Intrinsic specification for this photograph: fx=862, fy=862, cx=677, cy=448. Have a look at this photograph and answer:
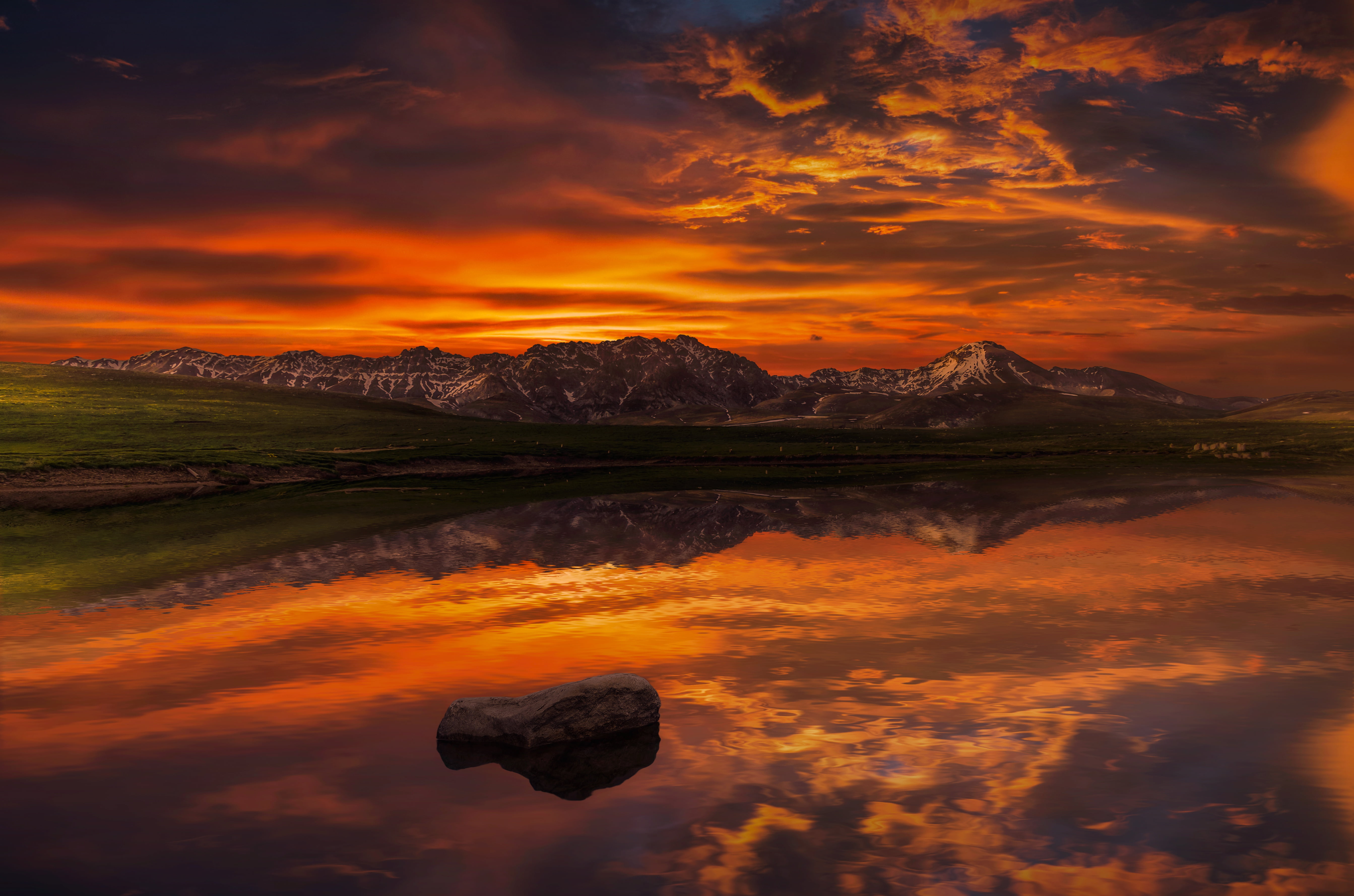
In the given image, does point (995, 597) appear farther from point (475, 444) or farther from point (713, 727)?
point (475, 444)

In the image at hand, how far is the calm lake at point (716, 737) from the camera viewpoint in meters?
10.8

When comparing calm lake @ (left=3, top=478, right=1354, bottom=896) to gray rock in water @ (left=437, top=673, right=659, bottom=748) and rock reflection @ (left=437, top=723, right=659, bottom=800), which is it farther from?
gray rock in water @ (left=437, top=673, right=659, bottom=748)

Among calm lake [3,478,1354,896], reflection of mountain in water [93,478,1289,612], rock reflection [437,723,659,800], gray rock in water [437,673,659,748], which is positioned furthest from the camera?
reflection of mountain in water [93,478,1289,612]

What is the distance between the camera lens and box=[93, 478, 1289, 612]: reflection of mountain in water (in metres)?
34.2

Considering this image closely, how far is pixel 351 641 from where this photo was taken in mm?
22234

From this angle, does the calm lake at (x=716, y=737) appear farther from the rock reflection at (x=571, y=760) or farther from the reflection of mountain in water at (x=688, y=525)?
the reflection of mountain in water at (x=688, y=525)

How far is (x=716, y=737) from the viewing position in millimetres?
15039

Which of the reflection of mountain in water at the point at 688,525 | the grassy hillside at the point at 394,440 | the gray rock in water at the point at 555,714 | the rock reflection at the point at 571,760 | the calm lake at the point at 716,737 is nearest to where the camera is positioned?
the calm lake at the point at 716,737

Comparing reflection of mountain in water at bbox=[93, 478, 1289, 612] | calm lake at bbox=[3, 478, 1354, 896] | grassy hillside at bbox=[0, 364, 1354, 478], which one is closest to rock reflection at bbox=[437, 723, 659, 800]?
calm lake at bbox=[3, 478, 1354, 896]

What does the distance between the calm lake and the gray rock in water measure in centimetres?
42

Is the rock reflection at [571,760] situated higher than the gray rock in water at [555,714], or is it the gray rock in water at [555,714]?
the gray rock in water at [555,714]

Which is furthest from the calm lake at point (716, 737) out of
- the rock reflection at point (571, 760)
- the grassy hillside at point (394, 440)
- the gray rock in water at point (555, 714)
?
the grassy hillside at point (394, 440)

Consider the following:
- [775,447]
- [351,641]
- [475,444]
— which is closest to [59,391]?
[475,444]

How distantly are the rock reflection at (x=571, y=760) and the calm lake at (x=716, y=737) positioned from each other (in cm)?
8
